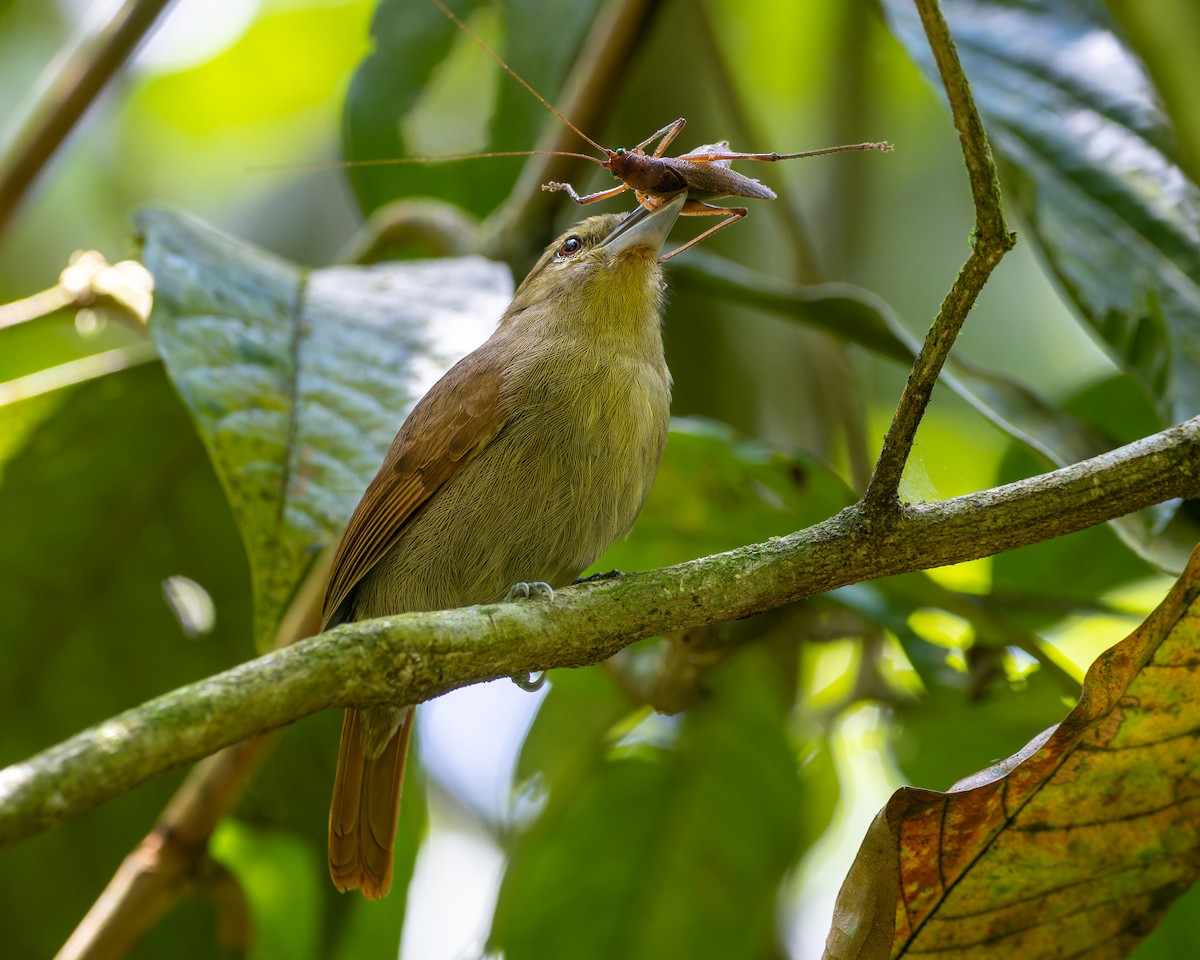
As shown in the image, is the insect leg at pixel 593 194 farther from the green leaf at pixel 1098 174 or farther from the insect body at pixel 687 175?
the green leaf at pixel 1098 174

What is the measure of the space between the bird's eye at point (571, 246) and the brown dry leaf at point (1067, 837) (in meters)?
1.63

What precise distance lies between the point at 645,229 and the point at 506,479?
61 cm

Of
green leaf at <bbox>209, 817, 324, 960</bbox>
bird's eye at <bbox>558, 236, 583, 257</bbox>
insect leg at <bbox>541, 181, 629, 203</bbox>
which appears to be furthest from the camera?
green leaf at <bbox>209, 817, 324, 960</bbox>

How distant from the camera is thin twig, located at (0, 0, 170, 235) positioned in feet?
9.84

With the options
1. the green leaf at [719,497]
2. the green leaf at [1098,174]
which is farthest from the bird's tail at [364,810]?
the green leaf at [1098,174]

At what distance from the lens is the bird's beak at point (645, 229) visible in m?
2.59

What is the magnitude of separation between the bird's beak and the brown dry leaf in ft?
4.13

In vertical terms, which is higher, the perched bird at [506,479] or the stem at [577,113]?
the stem at [577,113]

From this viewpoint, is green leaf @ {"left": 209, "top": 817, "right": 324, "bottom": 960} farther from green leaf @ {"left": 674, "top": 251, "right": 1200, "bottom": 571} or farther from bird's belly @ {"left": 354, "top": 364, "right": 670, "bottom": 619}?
green leaf @ {"left": 674, "top": 251, "right": 1200, "bottom": 571}

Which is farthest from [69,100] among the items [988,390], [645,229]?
[988,390]

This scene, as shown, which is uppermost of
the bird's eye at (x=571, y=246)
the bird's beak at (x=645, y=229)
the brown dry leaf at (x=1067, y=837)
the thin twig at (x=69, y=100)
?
the thin twig at (x=69, y=100)

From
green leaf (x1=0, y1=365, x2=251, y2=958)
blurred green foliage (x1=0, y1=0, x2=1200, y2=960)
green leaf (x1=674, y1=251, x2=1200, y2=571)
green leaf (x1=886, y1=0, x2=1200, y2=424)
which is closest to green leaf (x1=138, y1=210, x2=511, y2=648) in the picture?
blurred green foliage (x1=0, y1=0, x2=1200, y2=960)

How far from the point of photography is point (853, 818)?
3.99m

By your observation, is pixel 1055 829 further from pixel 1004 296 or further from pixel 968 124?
pixel 1004 296
